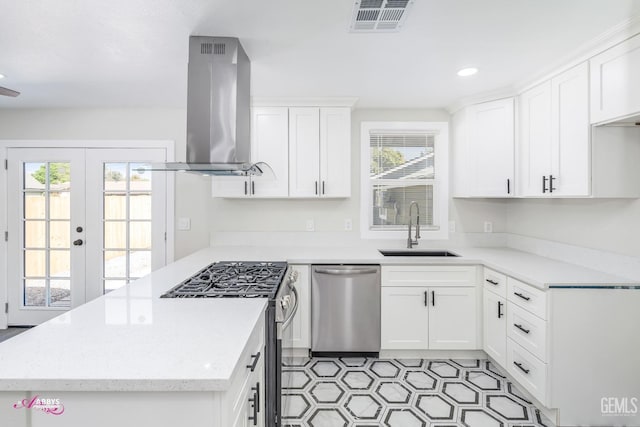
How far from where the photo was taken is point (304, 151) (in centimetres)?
310

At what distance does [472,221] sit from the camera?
3.41 m

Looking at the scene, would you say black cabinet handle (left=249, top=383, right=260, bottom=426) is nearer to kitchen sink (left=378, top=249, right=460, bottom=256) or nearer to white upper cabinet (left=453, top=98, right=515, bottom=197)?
kitchen sink (left=378, top=249, right=460, bottom=256)

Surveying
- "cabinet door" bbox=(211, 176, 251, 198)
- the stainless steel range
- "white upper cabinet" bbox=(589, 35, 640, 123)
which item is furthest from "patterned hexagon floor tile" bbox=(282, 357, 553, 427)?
"white upper cabinet" bbox=(589, 35, 640, 123)

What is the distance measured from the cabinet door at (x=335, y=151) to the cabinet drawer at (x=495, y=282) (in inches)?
52.8

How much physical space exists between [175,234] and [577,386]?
3.45 meters

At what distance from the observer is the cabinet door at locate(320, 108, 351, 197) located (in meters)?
3.09

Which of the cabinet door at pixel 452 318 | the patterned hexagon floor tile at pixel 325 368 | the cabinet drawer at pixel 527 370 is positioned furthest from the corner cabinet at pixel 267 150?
the cabinet drawer at pixel 527 370

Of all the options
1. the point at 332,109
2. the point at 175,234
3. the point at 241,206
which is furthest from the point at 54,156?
the point at 332,109

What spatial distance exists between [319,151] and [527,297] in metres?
1.99

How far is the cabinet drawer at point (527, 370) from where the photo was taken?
2014 millimetres

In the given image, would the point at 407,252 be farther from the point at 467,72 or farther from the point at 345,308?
the point at 467,72


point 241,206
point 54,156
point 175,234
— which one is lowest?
point 175,234

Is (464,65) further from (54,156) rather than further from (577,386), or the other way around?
(54,156)

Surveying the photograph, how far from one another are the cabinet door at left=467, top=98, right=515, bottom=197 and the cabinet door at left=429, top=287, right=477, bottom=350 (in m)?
0.92
